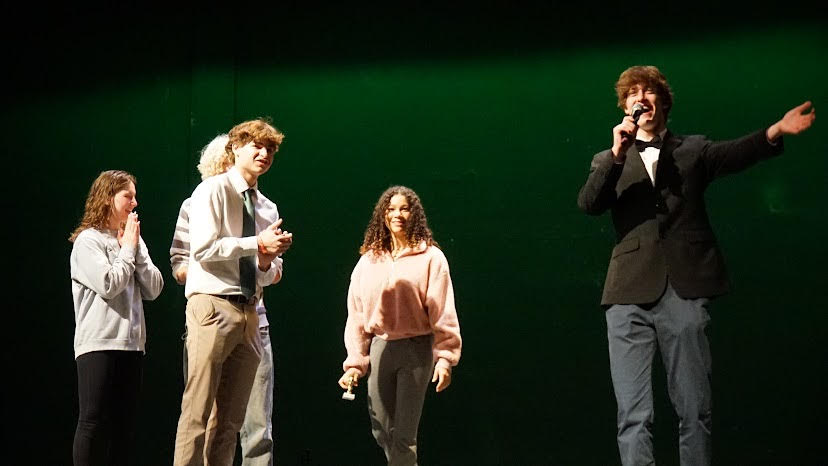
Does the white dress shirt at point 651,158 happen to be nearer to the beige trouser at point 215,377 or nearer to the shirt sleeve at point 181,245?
the beige trouser at point 215,377

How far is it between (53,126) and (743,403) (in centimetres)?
449

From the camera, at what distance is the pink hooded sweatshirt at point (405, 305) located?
12.3ft

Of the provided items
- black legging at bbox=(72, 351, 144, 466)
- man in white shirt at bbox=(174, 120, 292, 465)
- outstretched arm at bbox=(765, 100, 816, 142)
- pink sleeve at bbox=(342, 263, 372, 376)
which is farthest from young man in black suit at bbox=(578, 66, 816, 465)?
black legging at bbox=(72, 351, 144, 466)

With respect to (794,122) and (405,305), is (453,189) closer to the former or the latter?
(405,305)

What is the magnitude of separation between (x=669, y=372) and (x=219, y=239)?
5.71 ft

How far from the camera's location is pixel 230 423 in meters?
3.44

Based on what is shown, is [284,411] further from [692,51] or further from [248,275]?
[692,51]

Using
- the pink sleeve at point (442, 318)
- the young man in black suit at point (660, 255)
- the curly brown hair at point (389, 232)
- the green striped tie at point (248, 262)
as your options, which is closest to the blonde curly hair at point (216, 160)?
the green striped tie at point (248, 262)

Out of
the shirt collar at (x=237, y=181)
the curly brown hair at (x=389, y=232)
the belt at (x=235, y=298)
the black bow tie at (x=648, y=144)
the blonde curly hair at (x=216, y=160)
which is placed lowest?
the belt at (x=235, y=298)

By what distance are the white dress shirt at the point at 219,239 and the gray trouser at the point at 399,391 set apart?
2.06 ft

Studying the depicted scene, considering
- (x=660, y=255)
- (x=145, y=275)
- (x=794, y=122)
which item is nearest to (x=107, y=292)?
(x=145, y=275)

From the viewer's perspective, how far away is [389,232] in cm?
405

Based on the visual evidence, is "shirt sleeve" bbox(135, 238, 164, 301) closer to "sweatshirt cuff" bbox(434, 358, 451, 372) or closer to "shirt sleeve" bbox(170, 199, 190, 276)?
"shirt sleeve" bbox(170, 199, 190, 276)

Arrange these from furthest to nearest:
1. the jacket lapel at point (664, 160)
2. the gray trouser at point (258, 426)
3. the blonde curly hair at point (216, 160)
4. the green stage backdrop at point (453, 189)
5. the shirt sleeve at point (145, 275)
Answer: the green stage backdrop at point (453, 189)
the blonde curly hair at point (216, 160)
the gray trouser at point (258, 426)
the shirt sleeve at point (145, 275)
the jacket lapel at point (664, 160)
